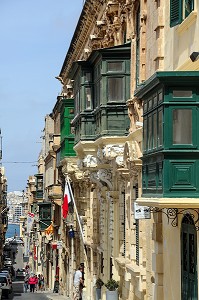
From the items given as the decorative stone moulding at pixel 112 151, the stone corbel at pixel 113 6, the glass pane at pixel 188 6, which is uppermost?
the stone corbel at pixel 113 6

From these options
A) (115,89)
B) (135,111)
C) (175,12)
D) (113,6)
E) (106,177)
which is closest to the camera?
(175,12)

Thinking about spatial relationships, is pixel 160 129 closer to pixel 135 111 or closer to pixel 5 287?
pixel 135 111

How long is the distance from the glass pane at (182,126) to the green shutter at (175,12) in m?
2.85

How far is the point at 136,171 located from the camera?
65.6 feet

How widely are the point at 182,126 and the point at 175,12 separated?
11.0 ft

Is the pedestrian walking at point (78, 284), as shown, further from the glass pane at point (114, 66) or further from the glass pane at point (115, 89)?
the glass pane at point (114, 66)

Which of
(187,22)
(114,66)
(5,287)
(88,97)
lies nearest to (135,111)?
(114,66)

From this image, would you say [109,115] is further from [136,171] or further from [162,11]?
[162,11]

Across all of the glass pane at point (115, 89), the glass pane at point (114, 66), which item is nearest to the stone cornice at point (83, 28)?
the glass pane at point (114, 66)

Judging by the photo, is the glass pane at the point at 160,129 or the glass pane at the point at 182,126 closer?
the glass pane at the point at 182,126

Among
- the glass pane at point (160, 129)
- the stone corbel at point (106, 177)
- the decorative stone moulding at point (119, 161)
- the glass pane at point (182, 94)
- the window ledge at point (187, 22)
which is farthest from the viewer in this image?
the stone corbel at point (106, 177)

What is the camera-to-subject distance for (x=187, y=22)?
14.5 meters

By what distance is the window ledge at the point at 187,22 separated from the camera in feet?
45.9

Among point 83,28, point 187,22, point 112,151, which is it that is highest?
point 83,28
